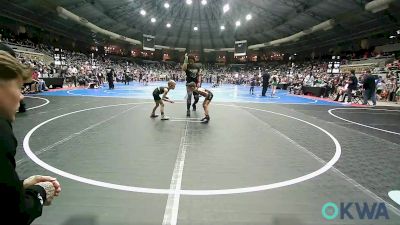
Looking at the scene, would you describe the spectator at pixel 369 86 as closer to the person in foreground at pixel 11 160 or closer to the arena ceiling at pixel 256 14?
the arena ceiling at pixel 256 14

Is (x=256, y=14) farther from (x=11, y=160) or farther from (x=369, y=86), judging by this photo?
(x=11, y=160)

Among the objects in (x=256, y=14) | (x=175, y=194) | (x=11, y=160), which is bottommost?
(x=175, y=194)

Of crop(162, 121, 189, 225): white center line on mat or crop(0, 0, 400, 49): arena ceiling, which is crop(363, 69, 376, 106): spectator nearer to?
crop(0, 0, 400, 49): arena ceiling

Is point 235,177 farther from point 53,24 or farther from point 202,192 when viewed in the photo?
point 53,24

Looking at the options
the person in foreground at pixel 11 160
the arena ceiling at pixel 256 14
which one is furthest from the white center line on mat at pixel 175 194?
the arena ceiling at pixel 256 14

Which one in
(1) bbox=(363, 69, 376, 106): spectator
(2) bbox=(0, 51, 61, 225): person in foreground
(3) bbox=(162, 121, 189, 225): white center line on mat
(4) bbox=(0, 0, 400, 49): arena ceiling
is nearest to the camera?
(2) bbox=(0, 51, 61, 225): person in foreground

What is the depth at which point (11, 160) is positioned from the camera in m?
1.31

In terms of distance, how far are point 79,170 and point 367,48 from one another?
1617 inches

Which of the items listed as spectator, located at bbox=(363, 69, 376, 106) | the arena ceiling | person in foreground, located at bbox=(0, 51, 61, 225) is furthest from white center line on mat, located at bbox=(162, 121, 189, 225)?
the arena ceiling

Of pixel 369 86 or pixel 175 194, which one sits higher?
pixel 369 86

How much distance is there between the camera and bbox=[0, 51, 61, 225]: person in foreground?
4.08 ft

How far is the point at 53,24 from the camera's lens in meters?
36.0

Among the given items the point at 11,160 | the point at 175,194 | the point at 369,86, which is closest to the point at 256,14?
the point at 369,86

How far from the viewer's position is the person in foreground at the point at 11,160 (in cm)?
124
